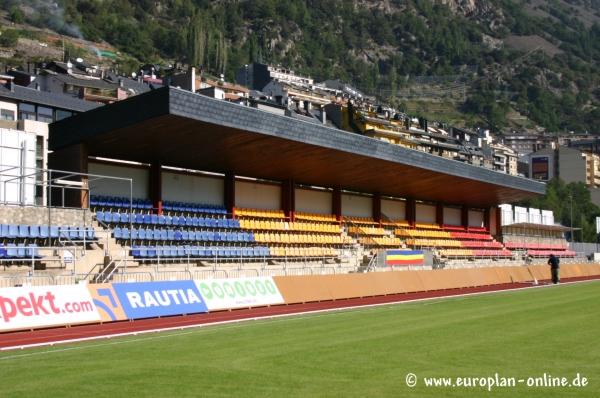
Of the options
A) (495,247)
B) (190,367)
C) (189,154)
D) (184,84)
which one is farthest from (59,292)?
(184,84)

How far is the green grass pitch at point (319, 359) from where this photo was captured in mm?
10820

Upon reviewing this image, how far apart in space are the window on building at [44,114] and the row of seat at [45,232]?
83.7 feet

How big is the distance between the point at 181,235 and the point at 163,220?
128cm

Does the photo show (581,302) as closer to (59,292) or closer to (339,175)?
(59,292)

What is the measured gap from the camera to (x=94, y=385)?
11383mm

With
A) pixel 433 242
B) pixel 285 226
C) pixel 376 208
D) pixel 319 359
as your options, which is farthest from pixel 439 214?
pixel 319 359

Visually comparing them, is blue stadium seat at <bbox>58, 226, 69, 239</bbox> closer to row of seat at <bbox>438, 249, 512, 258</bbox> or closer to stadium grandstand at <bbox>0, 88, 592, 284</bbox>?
stadium grandstand at <bbox>0, 88, 592, 284</bbox>

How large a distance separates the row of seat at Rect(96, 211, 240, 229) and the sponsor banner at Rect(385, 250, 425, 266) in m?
9.99

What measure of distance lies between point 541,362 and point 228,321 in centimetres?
1277

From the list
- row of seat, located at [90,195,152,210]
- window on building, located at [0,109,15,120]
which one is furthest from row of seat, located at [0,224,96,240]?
window on building, located at [0,109,15,120]

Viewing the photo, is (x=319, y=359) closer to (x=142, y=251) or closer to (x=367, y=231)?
(x=142, y=251)

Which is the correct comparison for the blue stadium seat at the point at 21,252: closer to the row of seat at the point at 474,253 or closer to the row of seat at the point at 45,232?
the row of seat at the point at 45,232

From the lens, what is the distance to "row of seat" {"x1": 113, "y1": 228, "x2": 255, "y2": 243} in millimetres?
34469

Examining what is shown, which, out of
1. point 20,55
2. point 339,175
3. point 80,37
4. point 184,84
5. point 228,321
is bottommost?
point 228,321
